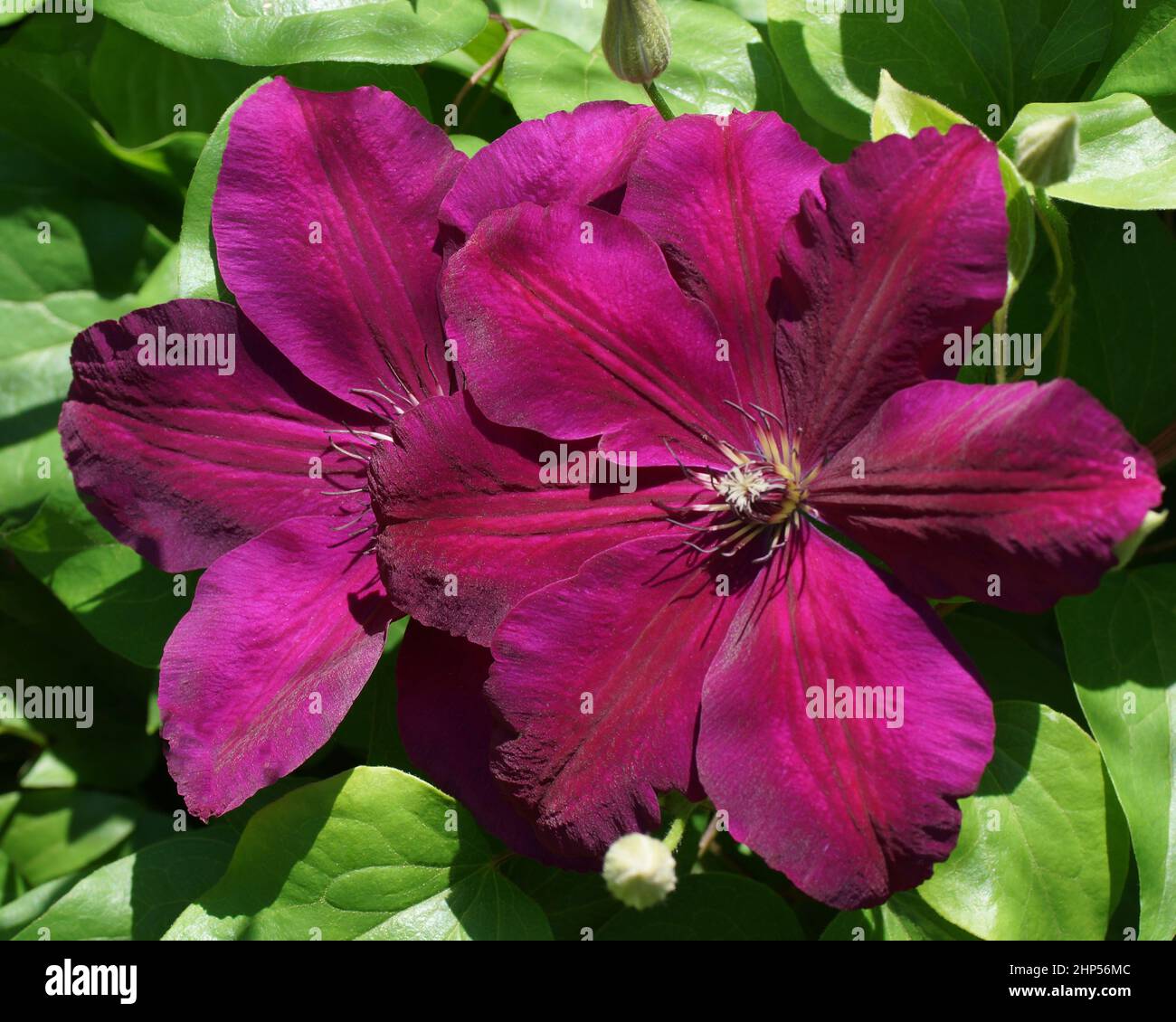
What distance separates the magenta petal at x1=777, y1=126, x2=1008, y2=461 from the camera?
2.62ft

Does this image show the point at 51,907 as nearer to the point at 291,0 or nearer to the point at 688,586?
the point at 688,586

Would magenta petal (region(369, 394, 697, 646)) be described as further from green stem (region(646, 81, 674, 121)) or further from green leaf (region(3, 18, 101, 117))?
green leaf (region(3, 18, 101, 117))

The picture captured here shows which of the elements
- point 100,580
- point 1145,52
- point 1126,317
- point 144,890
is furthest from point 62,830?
point 1145,52

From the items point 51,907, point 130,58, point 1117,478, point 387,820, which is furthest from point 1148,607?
point 130,58

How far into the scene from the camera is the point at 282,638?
93 centimetres

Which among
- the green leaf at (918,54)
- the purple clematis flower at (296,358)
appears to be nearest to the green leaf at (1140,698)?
the green leaf at (918,54)

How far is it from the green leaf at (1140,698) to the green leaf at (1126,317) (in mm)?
173

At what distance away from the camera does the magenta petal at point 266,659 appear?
880 millimetres

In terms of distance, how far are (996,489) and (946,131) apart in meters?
0.33

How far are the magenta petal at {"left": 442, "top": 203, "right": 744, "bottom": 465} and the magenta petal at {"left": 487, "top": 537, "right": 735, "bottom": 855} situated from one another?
0.13 meters

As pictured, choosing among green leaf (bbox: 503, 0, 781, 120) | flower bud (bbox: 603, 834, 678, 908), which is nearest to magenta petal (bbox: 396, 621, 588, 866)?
flower bud (bbox: 603, 834, 678, 908)

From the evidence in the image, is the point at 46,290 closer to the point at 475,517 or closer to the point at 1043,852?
the point at 475,517

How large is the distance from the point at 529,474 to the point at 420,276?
23cm

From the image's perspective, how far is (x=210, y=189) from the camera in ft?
3.72
